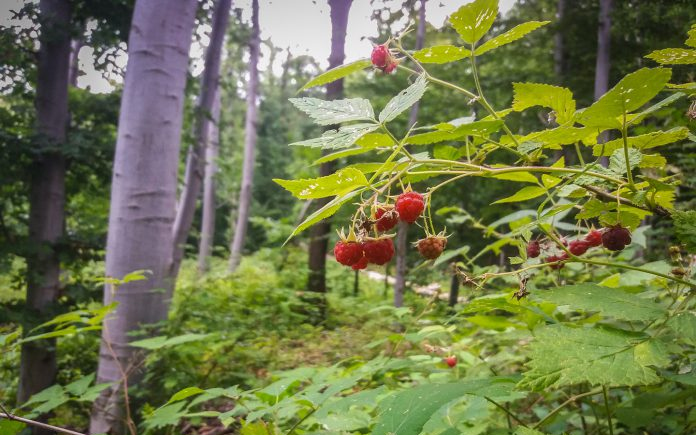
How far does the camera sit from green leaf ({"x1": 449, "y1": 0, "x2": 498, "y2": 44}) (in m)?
0.70

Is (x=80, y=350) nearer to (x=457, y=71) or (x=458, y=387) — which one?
(x=458, y=387)

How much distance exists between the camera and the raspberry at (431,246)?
77 centimetres

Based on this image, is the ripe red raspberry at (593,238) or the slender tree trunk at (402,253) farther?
the slender tree trunk at (402,253)

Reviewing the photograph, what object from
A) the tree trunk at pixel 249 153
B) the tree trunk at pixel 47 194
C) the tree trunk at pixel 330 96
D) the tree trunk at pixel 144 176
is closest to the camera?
the tree trunk at pixel 144 176

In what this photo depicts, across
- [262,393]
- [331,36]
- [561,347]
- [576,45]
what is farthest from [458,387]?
[576,45]

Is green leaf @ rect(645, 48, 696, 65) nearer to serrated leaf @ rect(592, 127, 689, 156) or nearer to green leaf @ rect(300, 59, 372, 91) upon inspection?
serrated leaf @ rect(592, 127, 689, 156)

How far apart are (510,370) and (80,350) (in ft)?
14.9

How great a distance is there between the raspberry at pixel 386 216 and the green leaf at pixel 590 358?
320 mm

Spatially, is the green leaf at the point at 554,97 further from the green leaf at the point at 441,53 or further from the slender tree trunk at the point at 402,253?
the slender tree trunk at the point at 402,253

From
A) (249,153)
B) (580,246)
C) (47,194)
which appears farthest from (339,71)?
(249,153)

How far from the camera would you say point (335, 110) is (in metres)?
0.79

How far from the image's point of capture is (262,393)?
1.21 metres

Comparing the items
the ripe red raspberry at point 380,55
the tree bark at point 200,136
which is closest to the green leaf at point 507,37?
the ripe red raspberry at point 380,55

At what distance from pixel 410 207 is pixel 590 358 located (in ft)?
1.19
